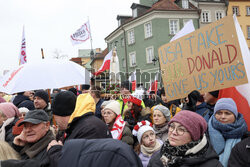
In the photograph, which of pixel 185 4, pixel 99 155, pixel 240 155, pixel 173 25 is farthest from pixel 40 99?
pixel 185 4

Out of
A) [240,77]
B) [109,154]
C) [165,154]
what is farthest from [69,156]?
[240,77]

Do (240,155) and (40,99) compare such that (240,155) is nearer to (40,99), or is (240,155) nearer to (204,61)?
(204,61)

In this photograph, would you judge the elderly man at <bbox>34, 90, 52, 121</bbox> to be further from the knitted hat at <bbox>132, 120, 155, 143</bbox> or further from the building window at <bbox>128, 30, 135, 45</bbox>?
the building window at <bbox>128, 30, 135, 45</bbox>

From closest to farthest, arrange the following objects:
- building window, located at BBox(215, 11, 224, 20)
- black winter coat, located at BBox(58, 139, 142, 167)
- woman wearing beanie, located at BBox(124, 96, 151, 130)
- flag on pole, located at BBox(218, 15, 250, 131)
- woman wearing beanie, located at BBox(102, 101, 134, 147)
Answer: black winter coat, located at BBox(58, 139, 142, 167), flag on pole, located at BBox(218, 15, 250, 131), woman wearing beanie, located at BBox(102, 101, 134, 147), woman wearing beanie, located at BBox(124, 96, 151, 130), building window, located at BBox(215, 11, 224, 20)

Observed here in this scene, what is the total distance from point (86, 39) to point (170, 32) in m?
16.5

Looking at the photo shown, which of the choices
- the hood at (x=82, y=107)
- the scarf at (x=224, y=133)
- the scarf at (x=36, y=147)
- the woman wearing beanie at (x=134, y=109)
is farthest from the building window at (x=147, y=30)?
the scarf at (x=36, y=147)

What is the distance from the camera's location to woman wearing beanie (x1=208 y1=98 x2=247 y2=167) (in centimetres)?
292

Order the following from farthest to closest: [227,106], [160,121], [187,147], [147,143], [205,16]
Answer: [205,16] < [160,121] < [147,143] < [227,106] < [187,147]

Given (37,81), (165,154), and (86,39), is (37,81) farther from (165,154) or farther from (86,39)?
(86,39)

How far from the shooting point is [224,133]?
3.01 meters

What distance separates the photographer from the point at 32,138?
258cm

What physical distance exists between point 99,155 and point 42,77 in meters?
2.74

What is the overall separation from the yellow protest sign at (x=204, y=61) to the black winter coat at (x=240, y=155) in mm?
1024

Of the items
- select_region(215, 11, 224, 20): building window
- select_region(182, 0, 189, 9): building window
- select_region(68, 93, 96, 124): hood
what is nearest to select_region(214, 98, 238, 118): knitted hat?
select_region(68, 93, 96, 124): hood
